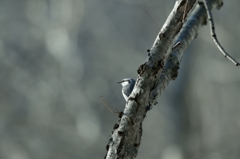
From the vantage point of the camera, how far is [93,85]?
294 inches

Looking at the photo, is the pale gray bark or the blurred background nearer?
the pale gray bark

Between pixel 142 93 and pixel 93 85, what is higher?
pixel 93 85

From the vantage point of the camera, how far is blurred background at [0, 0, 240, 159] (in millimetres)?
7012

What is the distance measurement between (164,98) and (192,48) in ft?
4.18

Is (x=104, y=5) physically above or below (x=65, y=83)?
above

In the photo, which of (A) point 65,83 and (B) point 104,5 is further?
(B) point 104,5

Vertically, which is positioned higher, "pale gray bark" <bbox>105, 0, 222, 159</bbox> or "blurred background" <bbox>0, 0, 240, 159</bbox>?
"blurred background" <bbox>0, 0, 240, 159</bbox>

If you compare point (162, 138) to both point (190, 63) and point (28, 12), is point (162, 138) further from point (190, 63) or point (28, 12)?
point (28, 12)

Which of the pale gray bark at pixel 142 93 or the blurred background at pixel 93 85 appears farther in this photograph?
the blurred background at pixel 93 85

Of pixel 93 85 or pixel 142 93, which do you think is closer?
pixel 142 93

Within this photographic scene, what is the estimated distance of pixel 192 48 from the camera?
8258mm

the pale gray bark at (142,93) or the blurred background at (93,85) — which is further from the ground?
the blurred background at (93,85)

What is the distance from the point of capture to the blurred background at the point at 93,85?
276 inches

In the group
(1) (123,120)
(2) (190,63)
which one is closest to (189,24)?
(1) (123,120)
